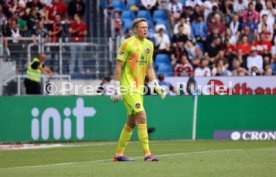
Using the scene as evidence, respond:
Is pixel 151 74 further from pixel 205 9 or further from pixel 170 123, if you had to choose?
pixel 205 9

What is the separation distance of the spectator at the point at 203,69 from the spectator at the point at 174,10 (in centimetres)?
336

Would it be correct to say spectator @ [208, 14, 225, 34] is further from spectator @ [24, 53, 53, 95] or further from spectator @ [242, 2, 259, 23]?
spectator @ [24, 53, 53, 95]

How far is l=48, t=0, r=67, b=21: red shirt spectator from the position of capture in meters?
30.0

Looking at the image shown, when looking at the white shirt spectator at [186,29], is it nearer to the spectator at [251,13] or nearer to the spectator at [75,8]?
the spectator at [251,13]

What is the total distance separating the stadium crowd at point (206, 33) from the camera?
2831 cm

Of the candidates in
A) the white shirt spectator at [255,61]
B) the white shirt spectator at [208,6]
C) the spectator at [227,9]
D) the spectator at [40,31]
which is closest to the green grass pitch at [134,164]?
the white shirt spectator at [255,61]

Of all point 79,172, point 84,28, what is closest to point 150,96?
point 84,28

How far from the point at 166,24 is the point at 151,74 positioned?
15.6 metres

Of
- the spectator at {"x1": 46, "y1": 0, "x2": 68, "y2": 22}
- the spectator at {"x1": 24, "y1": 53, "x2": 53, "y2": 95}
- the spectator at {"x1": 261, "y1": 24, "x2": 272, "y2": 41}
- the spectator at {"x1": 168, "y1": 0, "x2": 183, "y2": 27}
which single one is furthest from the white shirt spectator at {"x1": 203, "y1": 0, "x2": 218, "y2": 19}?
the spectator at {"x1": 24, "y1": 53, "x2": 53, "y2": 95}

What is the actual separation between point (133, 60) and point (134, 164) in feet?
6.51

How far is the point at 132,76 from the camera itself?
1551 centimetres

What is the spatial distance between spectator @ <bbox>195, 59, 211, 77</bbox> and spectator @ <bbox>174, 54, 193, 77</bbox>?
218mm

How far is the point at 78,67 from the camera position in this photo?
28.1 meters

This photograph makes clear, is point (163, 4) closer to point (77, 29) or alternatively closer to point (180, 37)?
point (180, 37)
